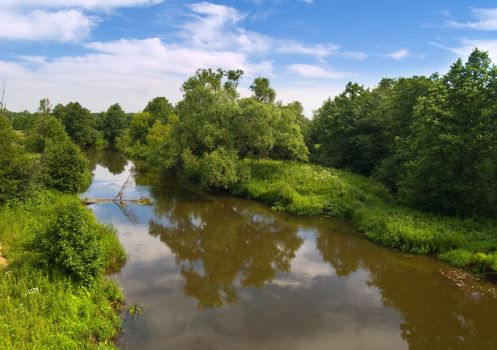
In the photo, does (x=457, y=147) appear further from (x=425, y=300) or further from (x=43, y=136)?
(x=43, y=136)

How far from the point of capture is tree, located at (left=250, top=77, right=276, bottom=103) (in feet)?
138

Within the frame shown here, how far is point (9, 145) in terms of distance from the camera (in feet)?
79.7

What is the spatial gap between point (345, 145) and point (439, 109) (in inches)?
760

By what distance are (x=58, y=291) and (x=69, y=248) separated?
5.08ft

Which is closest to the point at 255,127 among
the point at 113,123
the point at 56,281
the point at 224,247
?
the point at 224,247

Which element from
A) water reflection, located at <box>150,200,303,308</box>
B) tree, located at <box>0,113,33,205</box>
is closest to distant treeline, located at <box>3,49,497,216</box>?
water reflection, located at <box>150,200,303,308</box>

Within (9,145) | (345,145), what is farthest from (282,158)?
(9,145)

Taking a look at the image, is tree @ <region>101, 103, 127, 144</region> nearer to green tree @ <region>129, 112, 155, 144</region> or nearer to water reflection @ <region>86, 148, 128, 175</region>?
green tree @ <region>129, 112, 155, 144</region>

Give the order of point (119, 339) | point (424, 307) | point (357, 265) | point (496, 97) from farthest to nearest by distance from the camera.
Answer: point (496, 97), point (357, 265), point (424, 307), point (119, 339)

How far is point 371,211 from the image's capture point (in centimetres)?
2716

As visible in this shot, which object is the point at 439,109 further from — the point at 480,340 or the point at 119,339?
the point at 119,339

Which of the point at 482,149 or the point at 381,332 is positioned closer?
the point at 381,332

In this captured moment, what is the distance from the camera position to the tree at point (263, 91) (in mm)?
41938

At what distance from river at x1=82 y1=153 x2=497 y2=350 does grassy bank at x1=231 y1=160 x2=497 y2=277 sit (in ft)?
3.10
